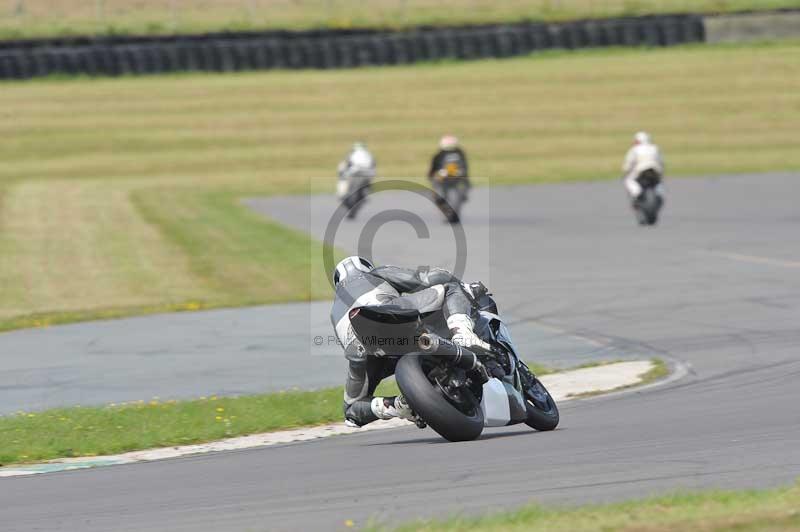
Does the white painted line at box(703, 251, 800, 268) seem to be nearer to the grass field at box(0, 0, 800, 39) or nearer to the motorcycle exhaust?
the motorcycle exhaust

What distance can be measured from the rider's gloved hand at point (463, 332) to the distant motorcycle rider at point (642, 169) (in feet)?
59.7

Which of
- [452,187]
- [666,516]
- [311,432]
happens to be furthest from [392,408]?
[452,187]

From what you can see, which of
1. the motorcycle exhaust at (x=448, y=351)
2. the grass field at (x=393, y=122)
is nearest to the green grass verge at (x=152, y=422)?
the motorcycle exhaust at (x=448, y=351)

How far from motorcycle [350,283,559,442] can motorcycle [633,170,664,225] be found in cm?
1730

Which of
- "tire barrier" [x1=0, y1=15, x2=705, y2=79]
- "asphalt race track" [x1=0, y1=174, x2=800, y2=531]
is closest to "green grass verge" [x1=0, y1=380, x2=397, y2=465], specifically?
"asphalt race track" [x1=0, y1=174, x2=800, y2=531]

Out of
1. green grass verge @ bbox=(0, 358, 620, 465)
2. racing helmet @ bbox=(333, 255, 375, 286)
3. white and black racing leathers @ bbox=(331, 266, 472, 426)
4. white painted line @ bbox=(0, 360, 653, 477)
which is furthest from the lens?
green grass verge @ bbox=(0, 358, 620, 465)

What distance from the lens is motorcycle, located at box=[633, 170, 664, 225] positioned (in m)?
25.5

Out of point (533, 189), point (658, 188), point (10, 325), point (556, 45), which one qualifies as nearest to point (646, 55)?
point (556, 45)

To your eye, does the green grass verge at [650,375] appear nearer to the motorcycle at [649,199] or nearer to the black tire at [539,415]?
the black tire at [539,415]

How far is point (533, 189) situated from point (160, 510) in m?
30.1

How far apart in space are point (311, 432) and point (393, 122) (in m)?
36.4

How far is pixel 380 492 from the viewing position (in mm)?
6852

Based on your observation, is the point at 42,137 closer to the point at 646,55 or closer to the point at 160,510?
the point at 646,55

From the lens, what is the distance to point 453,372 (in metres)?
7.84
